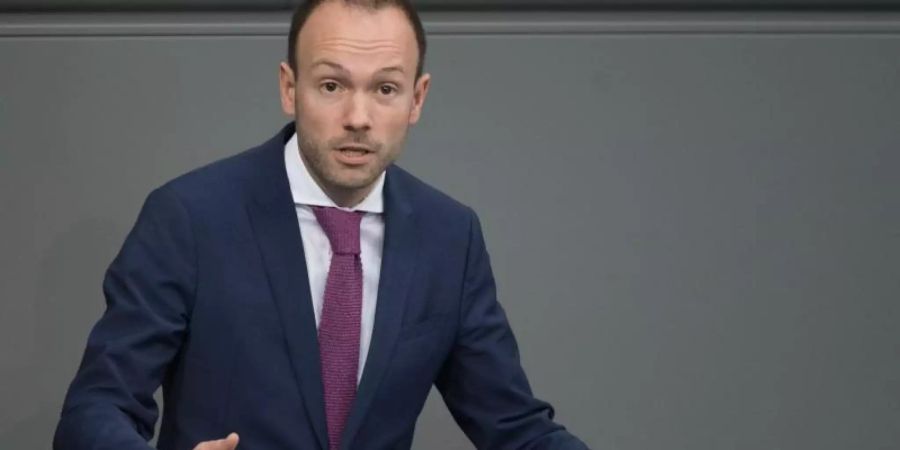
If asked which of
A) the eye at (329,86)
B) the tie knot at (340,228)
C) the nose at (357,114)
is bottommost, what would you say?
the tie knot at (340,228)

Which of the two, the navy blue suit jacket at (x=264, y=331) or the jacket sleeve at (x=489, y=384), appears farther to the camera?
the jacket sleeve at (x=489, y=384)

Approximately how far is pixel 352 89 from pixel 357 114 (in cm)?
3

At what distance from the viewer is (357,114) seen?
186 centimetres

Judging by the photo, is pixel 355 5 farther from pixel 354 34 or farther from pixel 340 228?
pixel 340 228

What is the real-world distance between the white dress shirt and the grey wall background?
45 cm

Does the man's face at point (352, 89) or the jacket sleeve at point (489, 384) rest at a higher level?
the man's face at point (352, 89)

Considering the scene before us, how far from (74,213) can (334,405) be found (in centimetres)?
62

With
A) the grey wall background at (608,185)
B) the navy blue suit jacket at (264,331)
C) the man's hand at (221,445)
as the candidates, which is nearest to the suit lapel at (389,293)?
the navy blue suit jacket at (264,331)

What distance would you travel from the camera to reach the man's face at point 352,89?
187 centimetres

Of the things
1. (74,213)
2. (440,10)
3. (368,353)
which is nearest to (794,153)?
(440,10)

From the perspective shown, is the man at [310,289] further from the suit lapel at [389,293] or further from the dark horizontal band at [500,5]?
the dark horizontal band at [500,5]

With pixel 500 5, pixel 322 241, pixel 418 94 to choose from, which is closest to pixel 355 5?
pixel 418 94

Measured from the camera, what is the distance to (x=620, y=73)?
2414 millimetres

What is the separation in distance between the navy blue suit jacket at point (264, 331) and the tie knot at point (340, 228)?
35 millimetres
